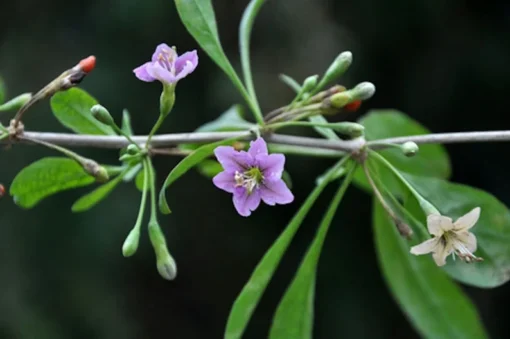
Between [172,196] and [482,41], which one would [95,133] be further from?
[482,41]

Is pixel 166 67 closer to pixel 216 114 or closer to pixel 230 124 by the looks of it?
pixel 230 124

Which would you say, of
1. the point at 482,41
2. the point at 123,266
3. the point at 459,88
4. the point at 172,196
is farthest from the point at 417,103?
the point at 123,266

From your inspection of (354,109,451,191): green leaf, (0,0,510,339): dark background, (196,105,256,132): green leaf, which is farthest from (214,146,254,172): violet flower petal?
(0,0,510,339): dark background

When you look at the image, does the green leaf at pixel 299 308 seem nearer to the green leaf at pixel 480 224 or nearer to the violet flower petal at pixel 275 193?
the green leaf at pixel 480 224

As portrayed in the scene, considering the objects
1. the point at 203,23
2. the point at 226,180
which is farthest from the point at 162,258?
the point at 203,23

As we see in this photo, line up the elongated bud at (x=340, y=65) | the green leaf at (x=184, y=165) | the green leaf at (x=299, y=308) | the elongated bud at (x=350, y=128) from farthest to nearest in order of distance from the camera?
the green leaf at (x=299, y=308), the elongated bud at (x=340, y=65), the elongated bud at (x=350, y=128), the green leaf at (x=184, y=165)

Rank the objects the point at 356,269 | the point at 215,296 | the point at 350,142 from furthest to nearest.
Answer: the point at 215,296 < the point at 356,269 < the point at 350,142

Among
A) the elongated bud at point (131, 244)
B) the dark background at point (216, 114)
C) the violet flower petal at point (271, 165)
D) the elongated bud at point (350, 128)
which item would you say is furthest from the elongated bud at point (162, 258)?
the dark background at point (216, 114)
